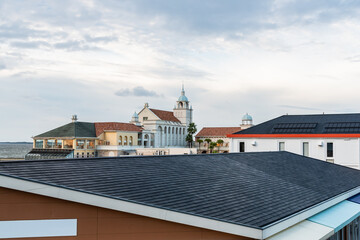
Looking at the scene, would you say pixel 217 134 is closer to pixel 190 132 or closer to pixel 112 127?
pixel 190 132

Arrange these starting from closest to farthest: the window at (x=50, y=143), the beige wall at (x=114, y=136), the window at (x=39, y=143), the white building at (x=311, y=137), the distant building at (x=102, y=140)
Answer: the white building at (x=311, y=137) < the distant building at (x=102, y=140) < the window at (x=50, y=143) < the window at (x=39, y=143) < the beige wall at (x=114, y=136)

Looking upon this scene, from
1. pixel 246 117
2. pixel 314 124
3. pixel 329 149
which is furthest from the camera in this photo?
pixel 246 117

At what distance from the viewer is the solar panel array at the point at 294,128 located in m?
40.4

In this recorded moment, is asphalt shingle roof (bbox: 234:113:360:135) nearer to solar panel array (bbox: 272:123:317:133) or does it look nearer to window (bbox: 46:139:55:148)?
solar panel array (bbox: 272:123:317:133)

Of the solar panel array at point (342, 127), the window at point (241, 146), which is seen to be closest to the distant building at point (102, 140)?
the window at point (241, 146)

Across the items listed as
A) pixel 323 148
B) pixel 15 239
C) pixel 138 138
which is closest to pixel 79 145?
pixel 138 138

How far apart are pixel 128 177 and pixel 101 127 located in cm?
8344

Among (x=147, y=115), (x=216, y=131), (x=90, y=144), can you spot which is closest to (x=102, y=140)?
(x=90, y=144)

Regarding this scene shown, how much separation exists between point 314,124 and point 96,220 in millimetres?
36214

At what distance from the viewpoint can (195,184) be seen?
11.9m

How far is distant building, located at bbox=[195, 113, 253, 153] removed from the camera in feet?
365

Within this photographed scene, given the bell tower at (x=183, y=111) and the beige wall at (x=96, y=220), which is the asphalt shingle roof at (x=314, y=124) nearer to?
the beige wall at (x=96, y=220)

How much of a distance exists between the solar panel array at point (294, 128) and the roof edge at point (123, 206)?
33449 mm

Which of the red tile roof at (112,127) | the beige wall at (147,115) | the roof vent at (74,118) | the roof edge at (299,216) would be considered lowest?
the roof edge at (299,216)
